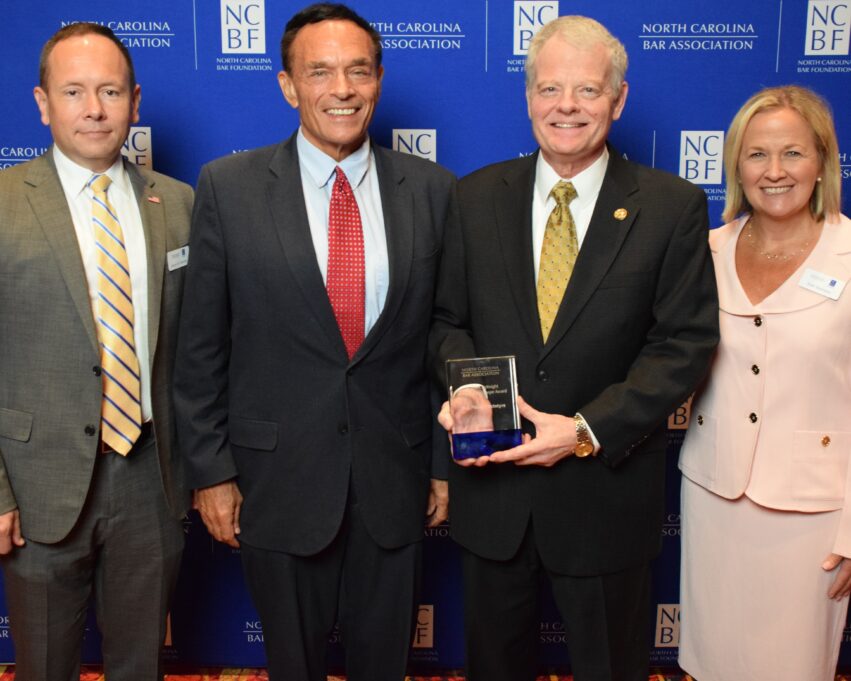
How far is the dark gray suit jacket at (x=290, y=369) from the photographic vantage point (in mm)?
2076

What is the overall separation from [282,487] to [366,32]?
1.19m

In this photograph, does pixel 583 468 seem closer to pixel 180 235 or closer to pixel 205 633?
pixel 180 235

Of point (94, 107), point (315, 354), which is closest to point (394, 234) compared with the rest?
point (315, 354)

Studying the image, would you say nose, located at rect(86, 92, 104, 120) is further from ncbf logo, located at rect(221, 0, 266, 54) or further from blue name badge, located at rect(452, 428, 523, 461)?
blue name badge, located at rect(452, 428, 523, 461)

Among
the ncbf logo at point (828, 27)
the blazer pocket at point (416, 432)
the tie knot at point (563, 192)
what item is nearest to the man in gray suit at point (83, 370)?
the blazer pocket at point (416, 432)

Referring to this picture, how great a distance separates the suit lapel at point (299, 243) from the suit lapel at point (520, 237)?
446 millimetres

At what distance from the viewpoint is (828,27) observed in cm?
293

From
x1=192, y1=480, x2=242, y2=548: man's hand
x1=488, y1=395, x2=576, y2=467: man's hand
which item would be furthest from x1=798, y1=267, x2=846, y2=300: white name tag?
x1=192, y1=480, x2=242, y2=548: man's hand

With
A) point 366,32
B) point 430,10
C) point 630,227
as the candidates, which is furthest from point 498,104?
point 630,227

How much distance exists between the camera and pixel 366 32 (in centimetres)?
218

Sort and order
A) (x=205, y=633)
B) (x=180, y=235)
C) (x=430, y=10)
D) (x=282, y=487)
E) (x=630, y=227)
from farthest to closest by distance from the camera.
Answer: (x=205, y=633) → (x=430, y=10) → (x=180, y=235) → (x=282, y=487) → (x=630, y=227)

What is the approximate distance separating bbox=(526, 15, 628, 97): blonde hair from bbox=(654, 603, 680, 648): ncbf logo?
6.92 feet

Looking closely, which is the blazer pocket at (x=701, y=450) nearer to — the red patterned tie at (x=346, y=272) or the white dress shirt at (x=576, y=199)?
the white dress shirt at (x=576, y=199)

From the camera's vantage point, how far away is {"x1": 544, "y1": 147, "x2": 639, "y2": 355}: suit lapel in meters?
1.96
